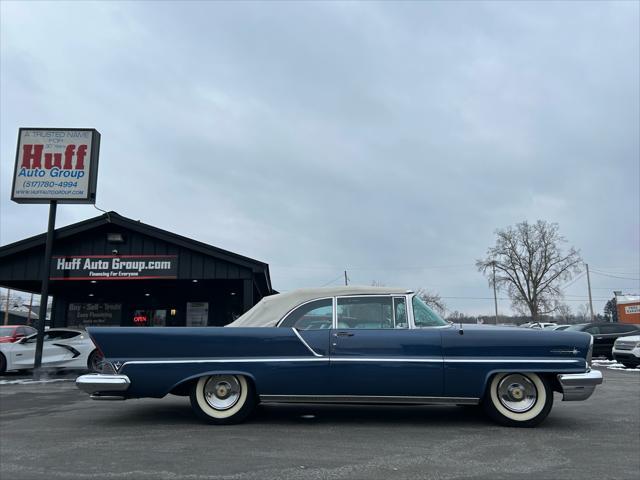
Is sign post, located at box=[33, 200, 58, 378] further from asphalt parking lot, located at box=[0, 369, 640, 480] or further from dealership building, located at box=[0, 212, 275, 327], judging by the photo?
asphalt parking lot, located at box=[0, 369, 640, 480]

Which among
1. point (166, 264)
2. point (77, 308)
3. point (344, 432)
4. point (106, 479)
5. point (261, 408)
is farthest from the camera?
point (77, 308)

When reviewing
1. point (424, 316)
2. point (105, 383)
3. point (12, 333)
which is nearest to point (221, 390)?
point (105, 383)

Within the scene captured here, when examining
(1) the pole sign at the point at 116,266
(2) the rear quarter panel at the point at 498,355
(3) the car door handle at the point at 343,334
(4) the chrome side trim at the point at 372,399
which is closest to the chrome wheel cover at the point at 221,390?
(4) the chrome side trim at the point at 372,399

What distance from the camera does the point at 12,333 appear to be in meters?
13.6

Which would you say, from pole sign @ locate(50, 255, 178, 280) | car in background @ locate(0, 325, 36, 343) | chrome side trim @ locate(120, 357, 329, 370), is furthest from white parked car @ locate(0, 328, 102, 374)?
chrome side trim @ locate(120, 357, 329, 370)

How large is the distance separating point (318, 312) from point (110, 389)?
96.1 inches

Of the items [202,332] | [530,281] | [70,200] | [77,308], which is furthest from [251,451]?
[530,281]

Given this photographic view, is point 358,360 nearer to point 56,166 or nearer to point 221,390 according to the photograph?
point 221,390

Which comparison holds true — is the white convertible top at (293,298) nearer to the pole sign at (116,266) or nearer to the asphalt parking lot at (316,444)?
the asphalt parking lot at (316,444)

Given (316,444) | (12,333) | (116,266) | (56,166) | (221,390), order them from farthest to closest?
1. (116,266)
2. (56,166)
3. (12,333)
4. (221,390)
5. (316,444)

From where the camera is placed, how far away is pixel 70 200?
1505cm

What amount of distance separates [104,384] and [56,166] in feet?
38.3

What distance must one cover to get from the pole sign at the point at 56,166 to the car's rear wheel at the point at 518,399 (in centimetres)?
1320

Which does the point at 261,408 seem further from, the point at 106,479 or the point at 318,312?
the point at 106,479
